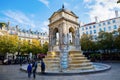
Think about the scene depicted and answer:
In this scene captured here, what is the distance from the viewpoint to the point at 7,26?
190ft

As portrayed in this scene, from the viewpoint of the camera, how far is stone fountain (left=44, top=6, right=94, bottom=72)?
17.2 meters

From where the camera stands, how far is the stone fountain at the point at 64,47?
17234 millimetres

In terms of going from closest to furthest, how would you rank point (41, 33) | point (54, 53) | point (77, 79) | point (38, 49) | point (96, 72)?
point (77, 79) → point (96, 72) → point (54, 53) → point (38, 49) → point (41, 33)

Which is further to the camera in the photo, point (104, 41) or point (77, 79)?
point (104, 41)

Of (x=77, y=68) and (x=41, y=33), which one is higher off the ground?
(x=41, y=33)

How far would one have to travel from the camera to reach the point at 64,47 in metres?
17.9

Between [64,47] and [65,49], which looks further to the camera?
[64,47]

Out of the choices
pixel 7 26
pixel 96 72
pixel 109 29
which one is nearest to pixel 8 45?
pixel 7 26

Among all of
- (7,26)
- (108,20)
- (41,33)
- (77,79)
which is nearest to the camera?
(77,79)

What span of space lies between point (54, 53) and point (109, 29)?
48.1 m

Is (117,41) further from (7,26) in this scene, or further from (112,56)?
(7,26)

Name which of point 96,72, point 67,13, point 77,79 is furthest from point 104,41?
point 77,79

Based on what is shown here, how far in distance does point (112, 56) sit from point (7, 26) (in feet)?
138

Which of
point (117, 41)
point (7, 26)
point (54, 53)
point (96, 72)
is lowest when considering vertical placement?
point (96, 72)
